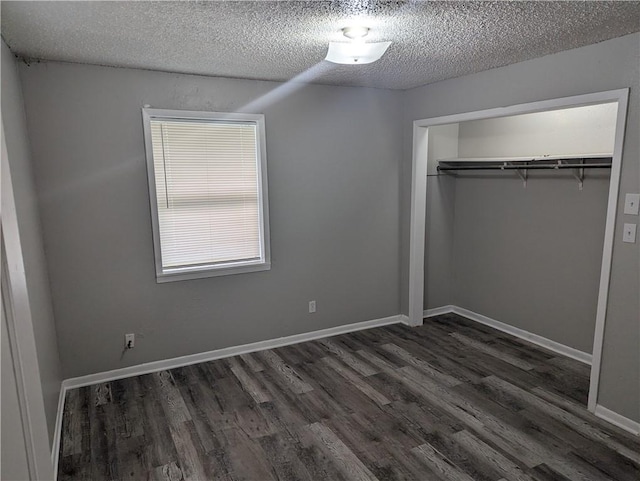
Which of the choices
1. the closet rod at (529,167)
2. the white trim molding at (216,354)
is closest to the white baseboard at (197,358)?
the white trim molding at (216,354)

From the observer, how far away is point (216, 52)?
2.69 meters

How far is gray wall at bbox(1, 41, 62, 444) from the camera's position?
217 cm

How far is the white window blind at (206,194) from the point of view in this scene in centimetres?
330

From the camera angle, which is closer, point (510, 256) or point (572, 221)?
point (572, 221)

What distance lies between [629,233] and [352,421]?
6.84 ft

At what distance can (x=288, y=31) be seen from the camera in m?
2.31

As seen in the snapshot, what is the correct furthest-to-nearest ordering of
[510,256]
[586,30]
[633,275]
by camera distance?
1. [510,256]
2. [633,275]
3. [586,30]

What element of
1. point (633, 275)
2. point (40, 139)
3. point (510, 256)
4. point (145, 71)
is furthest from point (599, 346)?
point (40, 139)

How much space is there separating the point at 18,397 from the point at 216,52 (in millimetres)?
2277

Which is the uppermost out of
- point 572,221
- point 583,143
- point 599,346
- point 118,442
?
point 583,143

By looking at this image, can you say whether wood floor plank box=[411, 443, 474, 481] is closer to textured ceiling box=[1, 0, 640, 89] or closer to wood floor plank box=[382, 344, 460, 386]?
wood floor plank box=[382, 344, 460, 386]

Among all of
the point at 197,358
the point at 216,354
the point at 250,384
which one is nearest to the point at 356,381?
the point at 250,384

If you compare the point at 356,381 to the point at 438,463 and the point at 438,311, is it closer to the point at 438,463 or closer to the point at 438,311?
the point at 438,463

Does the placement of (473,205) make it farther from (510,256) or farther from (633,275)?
(633,275)
